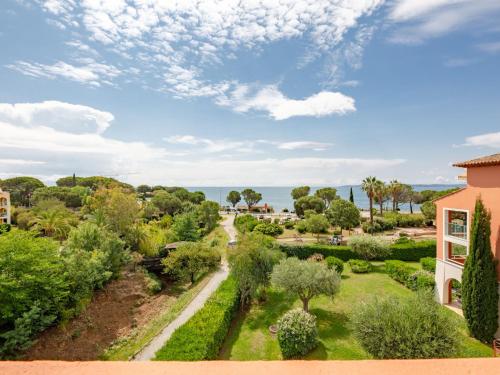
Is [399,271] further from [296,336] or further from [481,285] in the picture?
[296,336]

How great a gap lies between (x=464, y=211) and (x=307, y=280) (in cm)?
1080

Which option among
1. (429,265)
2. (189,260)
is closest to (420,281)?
(429,265)

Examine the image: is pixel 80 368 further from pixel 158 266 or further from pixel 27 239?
pixel 158 266

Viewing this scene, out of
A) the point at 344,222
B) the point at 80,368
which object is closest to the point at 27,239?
the point at 80,368

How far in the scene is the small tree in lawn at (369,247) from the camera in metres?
31.5

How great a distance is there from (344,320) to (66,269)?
18.8m

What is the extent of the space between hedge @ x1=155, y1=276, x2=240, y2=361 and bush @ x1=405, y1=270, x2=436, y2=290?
559 inches

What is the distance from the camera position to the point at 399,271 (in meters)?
24.8

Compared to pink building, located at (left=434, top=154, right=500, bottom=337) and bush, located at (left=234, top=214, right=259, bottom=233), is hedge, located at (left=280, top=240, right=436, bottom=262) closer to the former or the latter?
pink building, located at (left=434, top=154, right=500, bottom=337)

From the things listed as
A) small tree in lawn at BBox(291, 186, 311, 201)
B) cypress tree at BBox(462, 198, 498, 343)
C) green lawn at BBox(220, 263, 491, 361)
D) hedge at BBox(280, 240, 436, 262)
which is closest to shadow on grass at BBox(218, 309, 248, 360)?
green lawn at BBox(220, 263, 491, 361)

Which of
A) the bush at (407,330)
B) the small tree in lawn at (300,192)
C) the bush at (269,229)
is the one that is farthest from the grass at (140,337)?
the small tree in lawn at (300,192)

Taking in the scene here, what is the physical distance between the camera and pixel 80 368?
228 cm

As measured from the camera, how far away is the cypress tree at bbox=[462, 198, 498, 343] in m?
15.0

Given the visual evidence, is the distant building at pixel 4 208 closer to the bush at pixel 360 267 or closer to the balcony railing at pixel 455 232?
the bush at pixel 360 267
